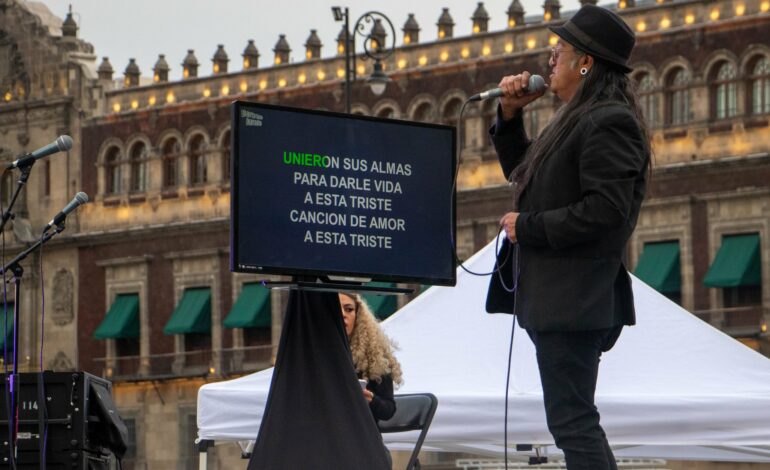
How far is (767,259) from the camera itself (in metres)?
39.7

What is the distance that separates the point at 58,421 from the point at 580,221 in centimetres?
487

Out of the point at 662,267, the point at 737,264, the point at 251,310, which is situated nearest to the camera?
the point at 737,264

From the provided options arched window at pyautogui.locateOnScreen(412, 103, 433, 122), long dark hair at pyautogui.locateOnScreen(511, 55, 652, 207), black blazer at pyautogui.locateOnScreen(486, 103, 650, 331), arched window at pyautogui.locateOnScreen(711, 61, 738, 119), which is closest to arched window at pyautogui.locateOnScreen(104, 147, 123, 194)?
arched window at pyautogui.locateOnScreen(412, 103, 433, 122)

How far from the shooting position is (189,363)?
4906 cm

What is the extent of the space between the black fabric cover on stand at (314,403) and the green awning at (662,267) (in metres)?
33.1

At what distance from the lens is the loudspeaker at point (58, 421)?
1073 centimetres

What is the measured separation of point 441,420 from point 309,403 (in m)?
4.38

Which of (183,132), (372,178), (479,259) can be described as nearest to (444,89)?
(183,132)

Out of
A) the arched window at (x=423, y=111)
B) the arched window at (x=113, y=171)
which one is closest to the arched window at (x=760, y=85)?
the arched window at (x=423, y=111)

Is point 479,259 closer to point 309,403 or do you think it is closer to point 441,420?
point 441,420

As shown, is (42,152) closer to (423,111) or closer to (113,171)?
(423,111)

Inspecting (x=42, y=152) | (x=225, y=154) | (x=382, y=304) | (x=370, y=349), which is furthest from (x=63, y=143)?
(x=225, y=154)

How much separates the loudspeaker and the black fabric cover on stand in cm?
328

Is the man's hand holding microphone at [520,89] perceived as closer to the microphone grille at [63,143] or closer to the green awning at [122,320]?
the microphone grille at [63,143]
